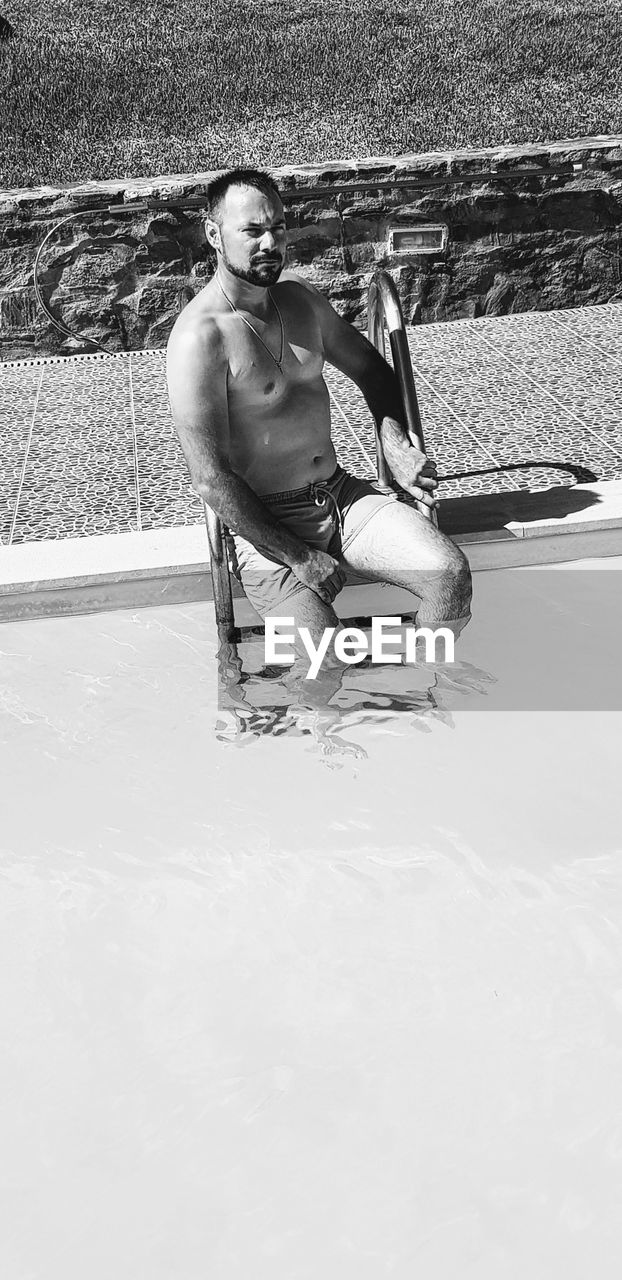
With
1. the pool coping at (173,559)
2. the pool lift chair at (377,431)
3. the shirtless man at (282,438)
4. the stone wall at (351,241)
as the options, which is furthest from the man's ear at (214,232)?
the stone wall at (351,241)

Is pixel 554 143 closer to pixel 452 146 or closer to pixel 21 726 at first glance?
pixel 452 146

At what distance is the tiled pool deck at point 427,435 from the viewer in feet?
13.3

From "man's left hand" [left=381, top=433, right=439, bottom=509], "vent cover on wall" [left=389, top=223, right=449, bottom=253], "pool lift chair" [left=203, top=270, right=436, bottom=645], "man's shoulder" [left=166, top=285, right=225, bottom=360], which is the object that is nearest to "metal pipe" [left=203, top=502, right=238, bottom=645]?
"pool lift chair" [left=203, top=270, right=436, bottom=645]

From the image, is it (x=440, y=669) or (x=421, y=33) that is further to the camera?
(x=421, y=33)

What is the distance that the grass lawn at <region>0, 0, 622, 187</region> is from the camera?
6812 mm

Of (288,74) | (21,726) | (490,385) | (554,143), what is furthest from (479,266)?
(21,726)

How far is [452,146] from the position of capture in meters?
6.71

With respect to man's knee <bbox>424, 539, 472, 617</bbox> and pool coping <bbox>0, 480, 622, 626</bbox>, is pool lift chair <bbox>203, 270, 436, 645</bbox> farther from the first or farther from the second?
pool coping <bbox>0, 480, 622, 626</bbox>

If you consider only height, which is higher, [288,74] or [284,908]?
[288,74]

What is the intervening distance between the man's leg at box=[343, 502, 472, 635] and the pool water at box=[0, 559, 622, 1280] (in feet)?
1.52

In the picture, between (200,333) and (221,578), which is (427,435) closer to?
(221,578)

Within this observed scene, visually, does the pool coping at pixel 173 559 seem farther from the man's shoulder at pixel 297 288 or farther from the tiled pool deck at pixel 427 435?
the man's shoulder at pixel 297 288

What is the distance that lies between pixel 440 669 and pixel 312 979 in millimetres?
1048

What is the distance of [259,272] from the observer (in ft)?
9.43
